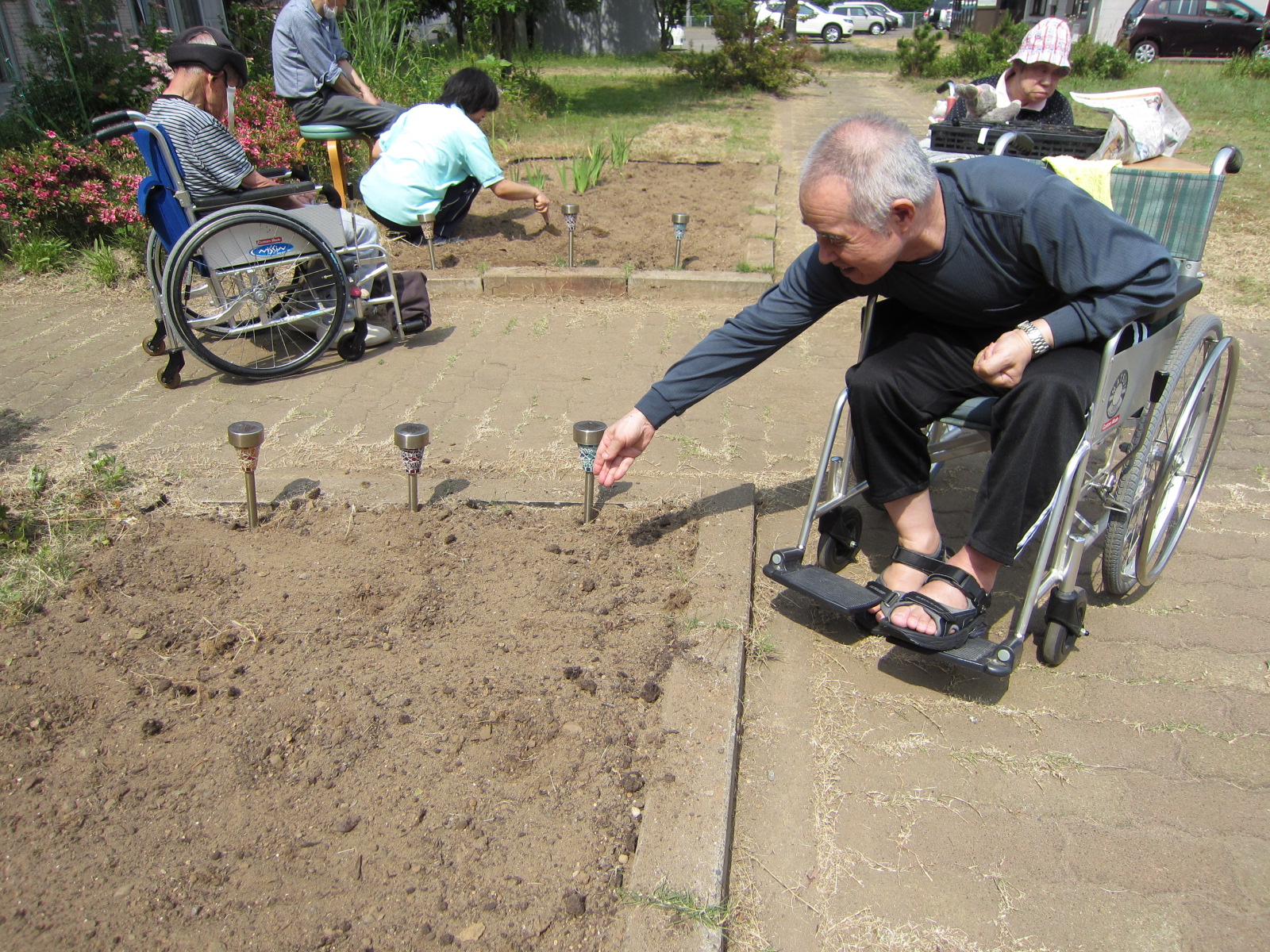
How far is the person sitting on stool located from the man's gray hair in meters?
4.12

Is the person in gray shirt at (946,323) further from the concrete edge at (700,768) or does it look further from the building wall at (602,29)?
the building wall at (602,29)

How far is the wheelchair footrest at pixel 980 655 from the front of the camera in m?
2.34

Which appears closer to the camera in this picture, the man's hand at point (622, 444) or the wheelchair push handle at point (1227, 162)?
the man's hand at point (622, 444)

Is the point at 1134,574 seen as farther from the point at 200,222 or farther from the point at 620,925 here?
the point at 200,222

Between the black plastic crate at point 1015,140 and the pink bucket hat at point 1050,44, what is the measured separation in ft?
2.22

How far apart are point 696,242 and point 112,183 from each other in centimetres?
411

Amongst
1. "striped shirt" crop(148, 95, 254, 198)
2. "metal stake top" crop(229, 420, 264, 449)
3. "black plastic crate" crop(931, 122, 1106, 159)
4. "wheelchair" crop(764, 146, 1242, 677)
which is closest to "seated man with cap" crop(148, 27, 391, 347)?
"striped shirt" crop(148, 95, 254, 198)

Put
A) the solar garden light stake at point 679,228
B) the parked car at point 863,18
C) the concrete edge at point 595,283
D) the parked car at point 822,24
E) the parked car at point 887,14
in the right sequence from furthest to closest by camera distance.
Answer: the parked car at point 887,14 → the parked car at point 863,18 → the parked car at point 822,24 → the concrete edge at point 595,283 → the solar garden light stake at point 679,228

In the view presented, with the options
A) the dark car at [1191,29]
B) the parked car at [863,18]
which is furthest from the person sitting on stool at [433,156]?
the parked car at [863,18]

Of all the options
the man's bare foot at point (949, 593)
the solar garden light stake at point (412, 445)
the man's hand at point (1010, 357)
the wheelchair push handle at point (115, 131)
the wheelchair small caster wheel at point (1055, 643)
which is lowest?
the wheelchair small caster wheel at point (1055, 643)

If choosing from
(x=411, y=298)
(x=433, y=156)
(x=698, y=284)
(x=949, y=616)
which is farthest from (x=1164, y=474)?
(x=433, y=156)

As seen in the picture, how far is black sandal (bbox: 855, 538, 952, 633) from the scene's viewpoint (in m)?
2.60

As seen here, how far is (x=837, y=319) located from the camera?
217 inches

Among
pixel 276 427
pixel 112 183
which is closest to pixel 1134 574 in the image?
pixel 276 427
